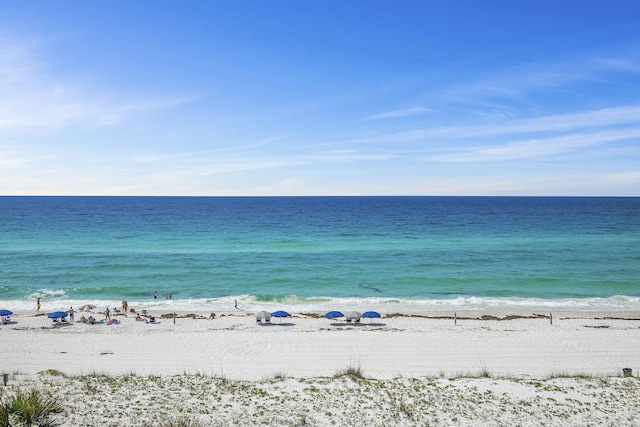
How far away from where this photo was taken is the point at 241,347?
74.6 feet

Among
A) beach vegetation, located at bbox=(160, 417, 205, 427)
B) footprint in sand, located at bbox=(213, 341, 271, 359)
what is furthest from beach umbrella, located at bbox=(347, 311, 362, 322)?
beach vegetation, located at bbox=(160, 417, 205, 427)

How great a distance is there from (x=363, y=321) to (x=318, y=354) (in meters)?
7.78

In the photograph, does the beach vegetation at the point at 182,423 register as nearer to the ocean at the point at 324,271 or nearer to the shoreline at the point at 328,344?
the shoreline at the point at 328,344

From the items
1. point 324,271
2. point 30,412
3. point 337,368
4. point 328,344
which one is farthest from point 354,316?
point 30,412

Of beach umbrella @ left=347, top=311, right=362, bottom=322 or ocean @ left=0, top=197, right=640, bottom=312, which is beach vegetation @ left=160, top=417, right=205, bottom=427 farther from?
ocean @ left=0, top=197, right=640, bottom=312

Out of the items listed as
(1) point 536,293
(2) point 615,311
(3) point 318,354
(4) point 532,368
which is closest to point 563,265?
(1) point 536,293

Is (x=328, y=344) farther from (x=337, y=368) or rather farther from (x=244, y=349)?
(x=244, y=349)

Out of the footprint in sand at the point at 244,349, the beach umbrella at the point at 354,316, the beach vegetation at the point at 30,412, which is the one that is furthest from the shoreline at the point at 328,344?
the beach vegetation at the point at 30,412

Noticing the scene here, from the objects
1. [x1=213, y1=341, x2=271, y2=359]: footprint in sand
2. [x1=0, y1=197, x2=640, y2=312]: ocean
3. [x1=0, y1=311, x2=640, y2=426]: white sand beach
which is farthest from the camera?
[x1=0, y1=197, x2=640, y2=312]: ocean

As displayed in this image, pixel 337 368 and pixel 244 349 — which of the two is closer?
pixel 337 368

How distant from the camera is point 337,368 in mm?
19125

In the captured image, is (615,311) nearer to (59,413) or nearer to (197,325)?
(197,325)

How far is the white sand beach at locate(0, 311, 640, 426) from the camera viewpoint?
497 inches

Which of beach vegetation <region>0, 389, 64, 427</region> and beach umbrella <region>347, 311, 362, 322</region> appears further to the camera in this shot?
beach umbrella <region>347, 311, 362, 322</region>
